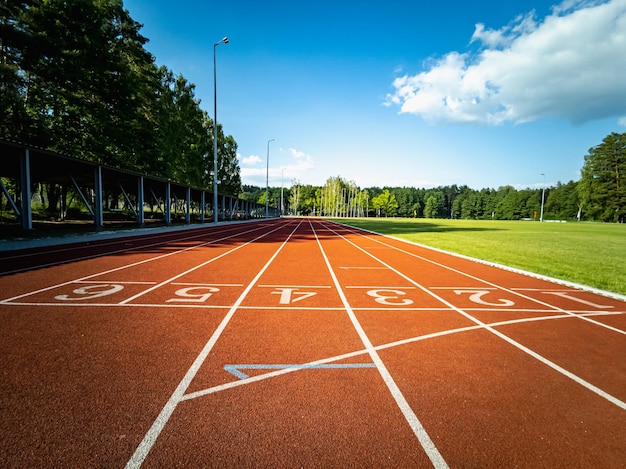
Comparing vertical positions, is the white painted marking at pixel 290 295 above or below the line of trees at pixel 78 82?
below

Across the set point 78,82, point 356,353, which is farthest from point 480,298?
point 78,82

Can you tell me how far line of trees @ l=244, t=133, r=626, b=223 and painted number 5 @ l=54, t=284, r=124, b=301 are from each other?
255 feet

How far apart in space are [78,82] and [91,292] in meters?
27.5

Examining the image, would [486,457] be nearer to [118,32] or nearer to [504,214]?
[118,32]

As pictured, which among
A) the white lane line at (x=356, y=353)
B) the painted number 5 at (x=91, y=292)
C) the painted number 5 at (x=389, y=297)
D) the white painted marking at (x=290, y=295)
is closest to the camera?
the white lane line at (x=356, y=353)

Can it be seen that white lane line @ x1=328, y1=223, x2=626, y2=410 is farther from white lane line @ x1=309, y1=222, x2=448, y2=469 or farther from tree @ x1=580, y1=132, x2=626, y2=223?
tree @ x1=580, y1=132, x2=626, y2=223

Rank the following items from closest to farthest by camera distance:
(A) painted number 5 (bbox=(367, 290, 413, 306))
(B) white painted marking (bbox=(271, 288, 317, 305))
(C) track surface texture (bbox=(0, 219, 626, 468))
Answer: (C) track surface texture (bbox=(0, 219, 626, 468)) → (B) white painted marking (bbox=(271, 288, 317, 305)) → (A) painted number 5 (bbox=(367, 290, 413, 306))

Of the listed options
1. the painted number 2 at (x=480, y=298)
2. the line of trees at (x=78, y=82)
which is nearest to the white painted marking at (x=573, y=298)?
the painted number 2 at (x=480, y=298)

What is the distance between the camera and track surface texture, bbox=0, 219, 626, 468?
235 cm

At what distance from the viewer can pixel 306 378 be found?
132 inches

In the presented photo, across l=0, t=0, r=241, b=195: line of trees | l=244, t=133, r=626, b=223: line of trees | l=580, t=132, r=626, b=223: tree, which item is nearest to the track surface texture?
l=0, t=0, r=241, b=195: line of trees

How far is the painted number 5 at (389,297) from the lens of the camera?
634cm

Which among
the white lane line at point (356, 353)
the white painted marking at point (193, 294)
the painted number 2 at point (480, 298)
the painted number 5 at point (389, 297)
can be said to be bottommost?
the painted number 5 at point (389, 297)

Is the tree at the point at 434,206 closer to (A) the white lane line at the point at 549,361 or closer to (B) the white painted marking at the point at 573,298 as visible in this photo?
(B) the white painted marking at the point at 573,298
